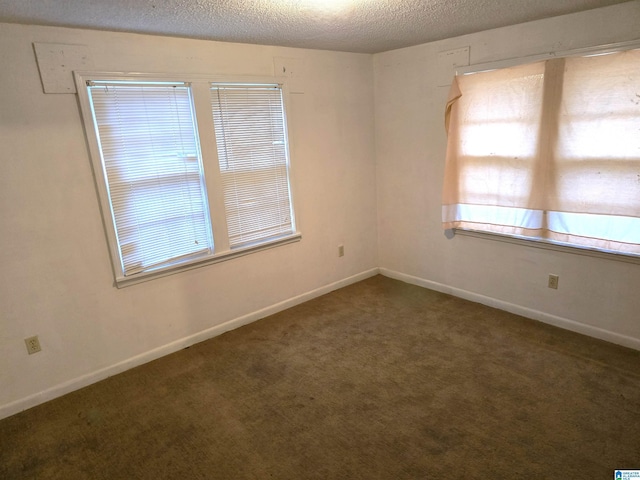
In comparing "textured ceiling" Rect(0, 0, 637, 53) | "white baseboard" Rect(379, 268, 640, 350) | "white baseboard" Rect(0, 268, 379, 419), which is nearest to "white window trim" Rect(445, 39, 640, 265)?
"textured ceiling" Rect(0, 0, 637, 53)

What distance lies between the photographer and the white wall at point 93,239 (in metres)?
2.32

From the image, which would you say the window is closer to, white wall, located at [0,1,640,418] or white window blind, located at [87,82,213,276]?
white window blind, located at [87,82,213,276]

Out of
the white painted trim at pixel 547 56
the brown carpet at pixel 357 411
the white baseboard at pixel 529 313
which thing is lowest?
the brown carpet at pixel 357 411

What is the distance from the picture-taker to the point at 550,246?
3.04 m

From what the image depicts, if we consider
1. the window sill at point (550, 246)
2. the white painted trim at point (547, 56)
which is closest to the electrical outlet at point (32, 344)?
the window sill at point (550, 246)

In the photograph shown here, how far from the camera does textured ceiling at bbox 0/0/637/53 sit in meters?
2.02

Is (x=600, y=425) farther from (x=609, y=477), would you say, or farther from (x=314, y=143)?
(x=314, y=143)

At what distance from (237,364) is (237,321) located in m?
0.57

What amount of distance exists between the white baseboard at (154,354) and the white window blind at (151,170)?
0.64 meters

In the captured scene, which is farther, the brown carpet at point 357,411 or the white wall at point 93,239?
the white wall at point 93,239

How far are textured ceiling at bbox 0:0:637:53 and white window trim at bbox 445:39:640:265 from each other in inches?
9.8

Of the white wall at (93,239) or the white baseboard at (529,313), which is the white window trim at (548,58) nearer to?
the white baseboard at (529,313)

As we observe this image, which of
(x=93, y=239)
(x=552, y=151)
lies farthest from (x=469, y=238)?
(x=93, y=239)

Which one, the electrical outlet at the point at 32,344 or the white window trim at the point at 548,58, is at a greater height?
the white window trim at the point at 548,58
